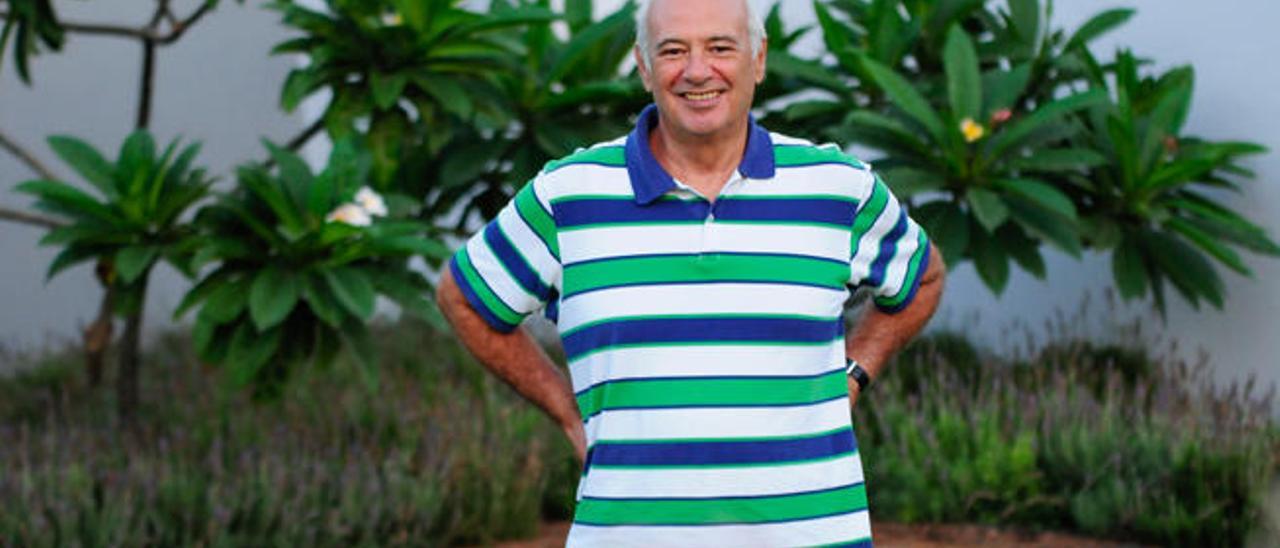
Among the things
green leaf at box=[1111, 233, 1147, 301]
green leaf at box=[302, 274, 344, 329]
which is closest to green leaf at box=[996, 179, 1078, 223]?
green leaf at box=[1111, 233, 1147, 301]

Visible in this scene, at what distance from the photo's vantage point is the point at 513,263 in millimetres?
2266

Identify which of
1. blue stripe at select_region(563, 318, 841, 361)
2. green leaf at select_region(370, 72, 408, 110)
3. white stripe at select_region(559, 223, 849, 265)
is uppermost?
green leaf at select_region(370, 72, 408, 110)

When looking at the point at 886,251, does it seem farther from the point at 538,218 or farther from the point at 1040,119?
the point at 1040,119

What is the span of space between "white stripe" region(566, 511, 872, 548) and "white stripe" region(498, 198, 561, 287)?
→ 303 mm

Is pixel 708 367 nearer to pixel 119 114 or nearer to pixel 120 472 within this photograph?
pixel 120 472

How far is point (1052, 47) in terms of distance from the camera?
6.02m

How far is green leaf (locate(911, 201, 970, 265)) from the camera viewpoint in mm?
5336

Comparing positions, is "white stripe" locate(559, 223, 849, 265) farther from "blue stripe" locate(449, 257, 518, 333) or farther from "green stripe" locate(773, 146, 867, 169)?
"blue stripe" locate(449, 257, 518, 333)

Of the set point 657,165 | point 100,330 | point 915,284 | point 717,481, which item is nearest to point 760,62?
point 657,165

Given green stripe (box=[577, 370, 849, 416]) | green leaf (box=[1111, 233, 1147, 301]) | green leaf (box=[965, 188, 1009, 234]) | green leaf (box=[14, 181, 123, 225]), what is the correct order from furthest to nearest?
1. green leaf (box=[1111, 233, 1147, 301])
2. green leaf (box=[965, 188, 1009, 234])
3. green leaf (box=[14, 181, 123, 225])
4. green stripe (box=[577, 370, 849, 416])

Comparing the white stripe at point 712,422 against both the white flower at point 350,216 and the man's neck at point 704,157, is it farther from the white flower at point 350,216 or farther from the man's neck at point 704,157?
the white flower at point 350,216

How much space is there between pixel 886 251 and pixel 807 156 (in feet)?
0.68

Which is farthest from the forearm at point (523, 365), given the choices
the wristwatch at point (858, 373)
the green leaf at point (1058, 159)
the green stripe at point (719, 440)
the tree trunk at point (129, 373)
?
the tree trunk at point (129, 373)

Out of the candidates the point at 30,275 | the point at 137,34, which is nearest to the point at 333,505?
the point at 137,34
